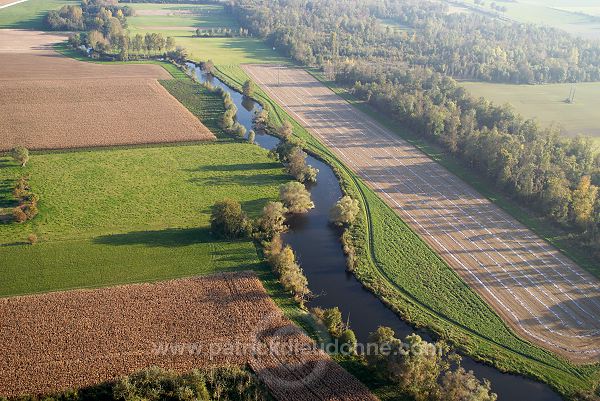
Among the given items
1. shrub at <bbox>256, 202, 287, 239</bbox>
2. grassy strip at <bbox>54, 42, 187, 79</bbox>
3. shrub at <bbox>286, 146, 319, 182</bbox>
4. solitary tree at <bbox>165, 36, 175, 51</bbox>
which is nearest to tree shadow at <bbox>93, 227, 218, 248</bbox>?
shrub at <bbox>256, 202, 287, 239</bbox>

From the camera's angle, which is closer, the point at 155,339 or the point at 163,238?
the point at 155,339

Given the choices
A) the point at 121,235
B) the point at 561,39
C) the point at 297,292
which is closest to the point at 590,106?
A: the point at 561,39

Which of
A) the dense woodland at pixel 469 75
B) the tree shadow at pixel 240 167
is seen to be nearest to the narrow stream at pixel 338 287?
the tree shadow at pixel 240 167

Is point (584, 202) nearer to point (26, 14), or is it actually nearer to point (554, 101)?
point (554, 101)

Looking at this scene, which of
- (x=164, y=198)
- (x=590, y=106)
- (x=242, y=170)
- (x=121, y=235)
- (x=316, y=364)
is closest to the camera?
(x=316, y=364)

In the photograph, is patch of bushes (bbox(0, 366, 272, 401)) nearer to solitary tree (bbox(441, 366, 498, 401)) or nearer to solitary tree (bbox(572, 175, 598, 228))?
solitary tree (bbox(441, 366, 498, 401))

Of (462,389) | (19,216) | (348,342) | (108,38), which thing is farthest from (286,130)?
(108,38)

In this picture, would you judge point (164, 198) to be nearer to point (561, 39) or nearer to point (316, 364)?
point (316, 364)
